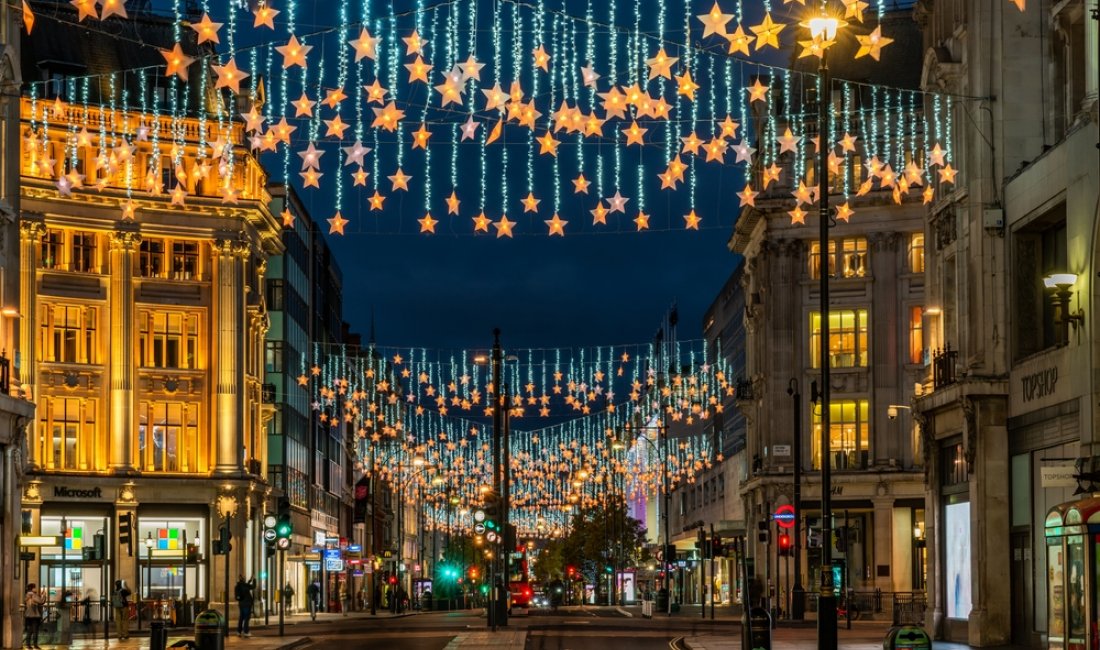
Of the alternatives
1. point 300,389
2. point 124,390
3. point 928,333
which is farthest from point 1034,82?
point 300,389

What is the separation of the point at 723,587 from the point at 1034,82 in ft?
234

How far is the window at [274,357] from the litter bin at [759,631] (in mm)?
60442

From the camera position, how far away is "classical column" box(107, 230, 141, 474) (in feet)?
232

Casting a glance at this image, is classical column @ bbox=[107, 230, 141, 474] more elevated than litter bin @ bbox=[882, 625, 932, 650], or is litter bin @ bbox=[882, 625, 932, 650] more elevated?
classical column @ bbox=[107, 230, 141, 474]

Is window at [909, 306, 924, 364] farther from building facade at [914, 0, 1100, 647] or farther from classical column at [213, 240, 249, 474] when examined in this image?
building facade at [914, 0, 1100, 647]

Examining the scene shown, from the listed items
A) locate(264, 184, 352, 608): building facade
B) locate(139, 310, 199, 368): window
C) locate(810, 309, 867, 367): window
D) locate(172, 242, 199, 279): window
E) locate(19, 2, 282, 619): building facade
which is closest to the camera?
locate(19, 2, 282, 619): building facade

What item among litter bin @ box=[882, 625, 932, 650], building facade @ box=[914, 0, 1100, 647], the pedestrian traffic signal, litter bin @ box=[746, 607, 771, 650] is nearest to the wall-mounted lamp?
building facade @ box=[914, 0, 1100, 647]

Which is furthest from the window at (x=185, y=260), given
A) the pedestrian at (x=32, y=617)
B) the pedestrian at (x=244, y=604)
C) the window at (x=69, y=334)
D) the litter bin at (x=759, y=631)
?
the litter bin at (x=759, y=631)

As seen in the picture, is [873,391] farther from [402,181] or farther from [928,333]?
[402,181]

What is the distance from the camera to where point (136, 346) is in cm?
7156

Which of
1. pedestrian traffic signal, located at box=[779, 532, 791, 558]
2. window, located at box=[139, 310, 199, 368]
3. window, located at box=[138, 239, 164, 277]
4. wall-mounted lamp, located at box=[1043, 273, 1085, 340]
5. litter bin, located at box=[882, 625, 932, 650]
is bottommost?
pedestrian traffic signal, located at box=[779, 532, 791, 558]

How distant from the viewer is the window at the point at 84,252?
231 ft

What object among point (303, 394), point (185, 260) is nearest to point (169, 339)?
point (185, 260)

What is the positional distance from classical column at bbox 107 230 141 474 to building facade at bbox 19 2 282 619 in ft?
0.18
